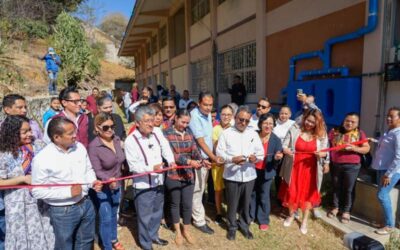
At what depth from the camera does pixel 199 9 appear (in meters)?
13.4

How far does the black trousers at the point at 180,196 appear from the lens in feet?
11.0

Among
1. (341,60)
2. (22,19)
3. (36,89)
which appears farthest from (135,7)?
(341,60)

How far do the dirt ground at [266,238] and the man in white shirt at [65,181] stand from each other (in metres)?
0.99

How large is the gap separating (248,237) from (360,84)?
3.59 metres

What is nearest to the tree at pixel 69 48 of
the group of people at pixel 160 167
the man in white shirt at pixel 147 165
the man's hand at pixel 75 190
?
the group of people at pixel 160 167

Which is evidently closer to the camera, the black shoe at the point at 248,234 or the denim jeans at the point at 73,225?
the denim jeans at the point at 73,225

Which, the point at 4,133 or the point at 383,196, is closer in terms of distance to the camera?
the point at 4,133

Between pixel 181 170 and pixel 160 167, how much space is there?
0.35 meters

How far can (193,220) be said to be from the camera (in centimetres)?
397

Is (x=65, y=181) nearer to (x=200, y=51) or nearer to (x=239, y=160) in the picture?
(x=239, y=160)

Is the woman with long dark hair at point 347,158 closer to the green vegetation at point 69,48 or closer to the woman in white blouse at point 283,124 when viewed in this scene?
the woman in white blouse at point 283,124

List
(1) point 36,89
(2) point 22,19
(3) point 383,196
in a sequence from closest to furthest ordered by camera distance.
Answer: (3) point 383,196
(1) point 36,89
(2) point 22,19

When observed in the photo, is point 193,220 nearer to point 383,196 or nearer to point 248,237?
point 248,237

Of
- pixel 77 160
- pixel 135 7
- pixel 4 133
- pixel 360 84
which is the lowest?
pixel 77 160
